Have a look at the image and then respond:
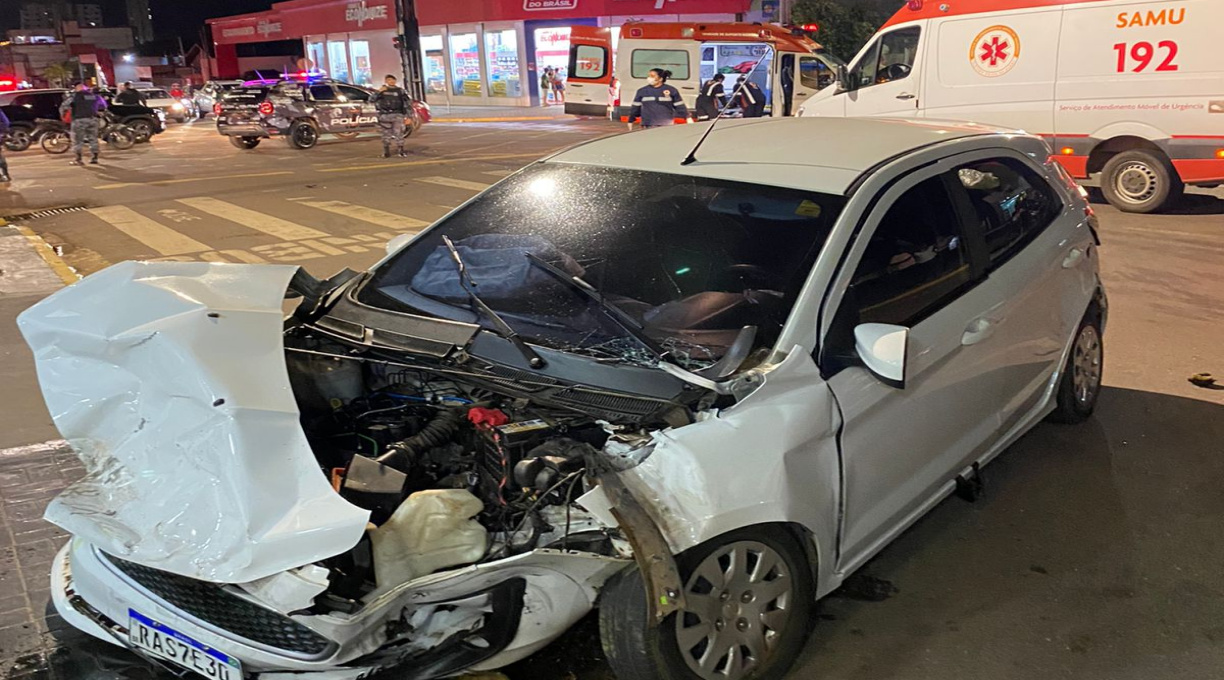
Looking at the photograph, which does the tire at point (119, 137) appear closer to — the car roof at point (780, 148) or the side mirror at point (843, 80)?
the side mirror at point (843, 80)

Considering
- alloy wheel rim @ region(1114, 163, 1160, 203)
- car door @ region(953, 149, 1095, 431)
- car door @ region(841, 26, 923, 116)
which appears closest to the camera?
car door @ region(953, 149, 1095, 431)

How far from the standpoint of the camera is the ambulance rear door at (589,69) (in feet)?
85.5

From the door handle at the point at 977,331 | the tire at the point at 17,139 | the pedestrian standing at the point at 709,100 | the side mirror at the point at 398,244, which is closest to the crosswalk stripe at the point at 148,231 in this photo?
the side mirror at the point at 398,244

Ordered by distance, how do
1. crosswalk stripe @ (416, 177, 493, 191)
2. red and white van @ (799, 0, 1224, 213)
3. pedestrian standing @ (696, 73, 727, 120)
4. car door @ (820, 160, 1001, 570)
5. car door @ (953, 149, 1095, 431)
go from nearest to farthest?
car door @ (820, 160, 1001, 570)
car door @ (953, 149, 1095, 431)
red and white van @ (799, 0, 1224, 213)
crosswalk stripe @ (416, 177, 493, 191)
pedestrian standing @ (696, 73, 727, 120)

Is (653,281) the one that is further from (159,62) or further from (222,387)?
(159,62)

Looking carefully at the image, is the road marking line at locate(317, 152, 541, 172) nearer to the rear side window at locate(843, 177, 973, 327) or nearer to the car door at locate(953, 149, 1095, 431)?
the car door at locate(953, 149, 1095, 431)

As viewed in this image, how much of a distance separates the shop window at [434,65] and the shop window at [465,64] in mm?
754

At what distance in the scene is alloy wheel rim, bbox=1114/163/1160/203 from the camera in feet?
36.0

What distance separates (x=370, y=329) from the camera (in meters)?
3.48

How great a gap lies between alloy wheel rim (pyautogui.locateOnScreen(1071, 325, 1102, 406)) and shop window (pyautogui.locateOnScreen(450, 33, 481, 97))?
34721mm

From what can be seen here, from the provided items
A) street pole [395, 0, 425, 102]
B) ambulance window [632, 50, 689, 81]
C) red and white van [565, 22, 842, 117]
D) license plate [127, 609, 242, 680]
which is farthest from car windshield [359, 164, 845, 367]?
street pole [395, 0, 425, 102]

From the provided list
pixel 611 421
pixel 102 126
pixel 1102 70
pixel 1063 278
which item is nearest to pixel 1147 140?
pixel 1102 70

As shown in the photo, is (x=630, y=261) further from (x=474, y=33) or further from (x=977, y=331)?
(x=474, y=33)

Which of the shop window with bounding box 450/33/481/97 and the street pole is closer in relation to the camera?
the street pole
